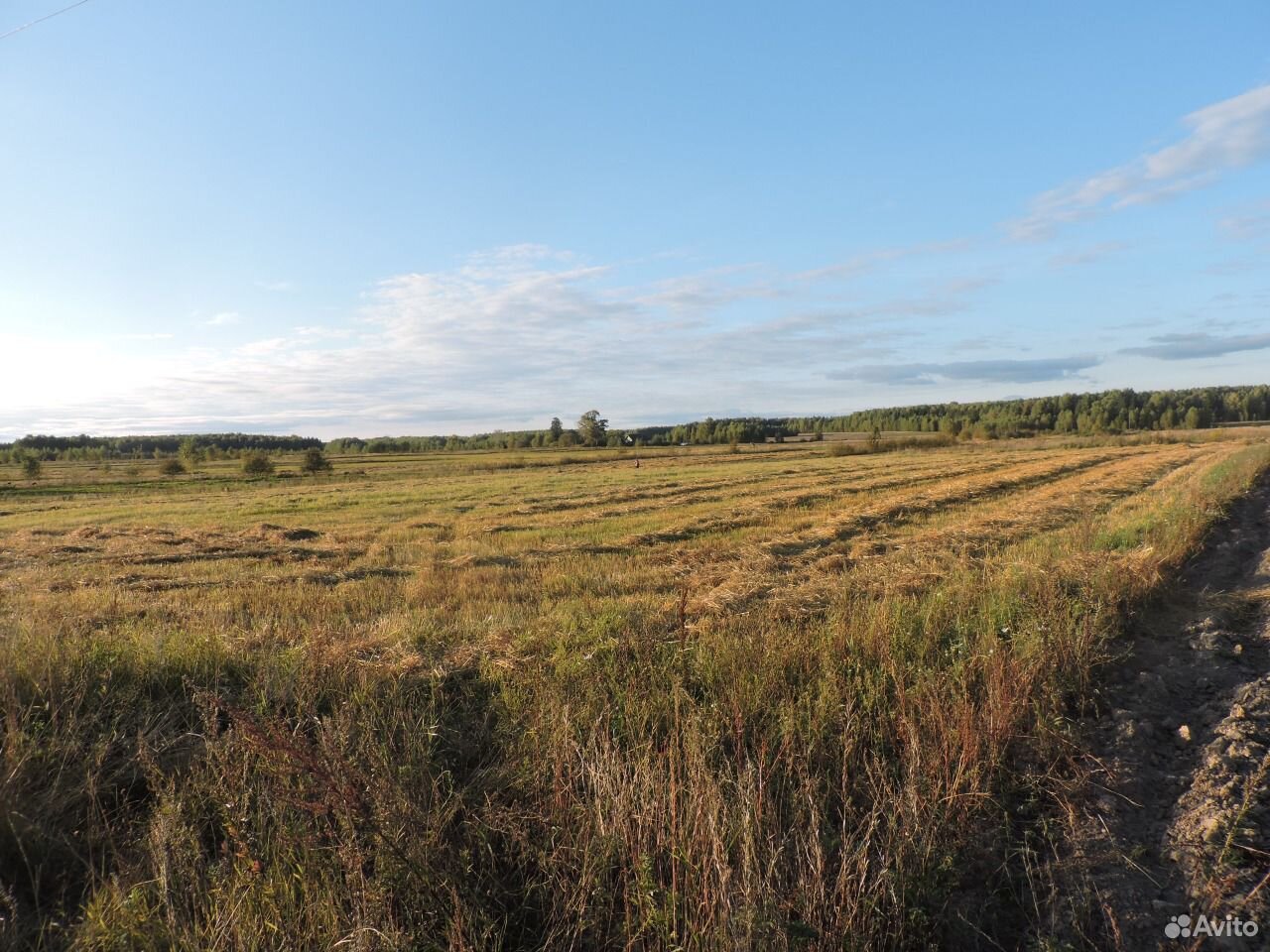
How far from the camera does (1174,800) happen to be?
3.94 meters

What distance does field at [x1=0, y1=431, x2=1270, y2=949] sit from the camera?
114 inches

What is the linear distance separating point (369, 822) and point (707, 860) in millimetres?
1698

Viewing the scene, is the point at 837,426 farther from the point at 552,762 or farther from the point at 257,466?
the point at 552,762

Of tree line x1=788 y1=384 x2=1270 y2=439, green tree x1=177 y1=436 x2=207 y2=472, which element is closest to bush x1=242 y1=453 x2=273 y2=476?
green tree x1=177 y1=436 x2=207 y2=472

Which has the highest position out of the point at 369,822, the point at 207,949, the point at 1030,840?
the point at 369,822

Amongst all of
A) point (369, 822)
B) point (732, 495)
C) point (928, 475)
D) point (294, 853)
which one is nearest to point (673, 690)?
point (369, 822)

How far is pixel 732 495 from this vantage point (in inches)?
1088

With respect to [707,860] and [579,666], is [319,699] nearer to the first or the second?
[579,666]

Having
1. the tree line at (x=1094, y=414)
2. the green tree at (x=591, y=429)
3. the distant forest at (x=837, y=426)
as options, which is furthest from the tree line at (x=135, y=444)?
the tree line at (x=1094, y=414)

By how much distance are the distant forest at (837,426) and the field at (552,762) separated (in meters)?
105

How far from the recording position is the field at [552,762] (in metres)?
2.89

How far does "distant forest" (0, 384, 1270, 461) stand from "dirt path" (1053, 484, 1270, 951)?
105331 mm

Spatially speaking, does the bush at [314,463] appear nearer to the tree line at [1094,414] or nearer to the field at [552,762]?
the field at [552,762]

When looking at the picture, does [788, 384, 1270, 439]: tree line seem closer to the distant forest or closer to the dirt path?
the distant forest
